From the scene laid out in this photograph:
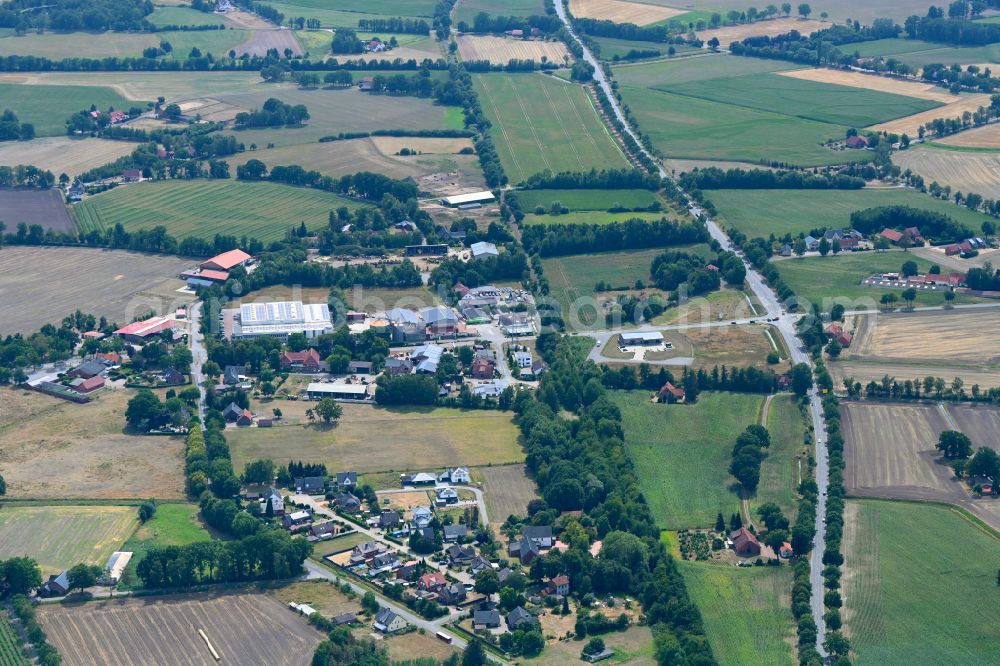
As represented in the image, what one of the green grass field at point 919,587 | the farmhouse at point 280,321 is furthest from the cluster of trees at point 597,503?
the farmhouse at point 280,321

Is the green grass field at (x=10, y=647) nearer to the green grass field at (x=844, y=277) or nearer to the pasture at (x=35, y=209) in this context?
the pasture at (x=35, y=209)

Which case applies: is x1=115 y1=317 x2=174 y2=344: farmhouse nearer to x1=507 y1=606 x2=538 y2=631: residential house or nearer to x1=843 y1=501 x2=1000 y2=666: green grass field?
x1=507 y1=606 x2=538 y2=631: residential house

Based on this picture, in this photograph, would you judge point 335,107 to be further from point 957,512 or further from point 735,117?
point 957,512

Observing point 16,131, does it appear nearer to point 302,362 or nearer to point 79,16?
point 79,16

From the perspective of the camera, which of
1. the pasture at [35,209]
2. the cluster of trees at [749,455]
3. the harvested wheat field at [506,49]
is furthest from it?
the harvested wheat field at [506,49]

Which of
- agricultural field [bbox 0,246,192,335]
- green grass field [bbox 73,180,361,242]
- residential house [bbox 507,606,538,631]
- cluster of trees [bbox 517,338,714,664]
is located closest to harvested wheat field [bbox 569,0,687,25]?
green grass field [bbox 73,180,361,242]

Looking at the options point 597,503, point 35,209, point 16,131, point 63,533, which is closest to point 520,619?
point 597,503
